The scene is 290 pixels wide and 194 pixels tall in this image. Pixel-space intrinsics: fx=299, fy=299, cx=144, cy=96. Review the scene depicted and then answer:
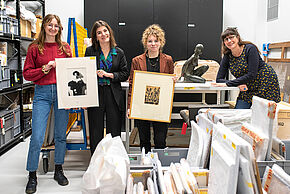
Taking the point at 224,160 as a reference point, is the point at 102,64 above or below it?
above

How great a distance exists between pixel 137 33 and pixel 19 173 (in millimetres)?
3085

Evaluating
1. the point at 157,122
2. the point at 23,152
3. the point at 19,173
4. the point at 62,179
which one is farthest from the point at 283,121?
the point at 23,152

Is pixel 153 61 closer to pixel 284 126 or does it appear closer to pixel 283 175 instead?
pixel 284 126

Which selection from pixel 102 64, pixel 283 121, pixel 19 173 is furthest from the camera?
pixel 19 173

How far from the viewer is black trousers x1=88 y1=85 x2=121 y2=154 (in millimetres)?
2736

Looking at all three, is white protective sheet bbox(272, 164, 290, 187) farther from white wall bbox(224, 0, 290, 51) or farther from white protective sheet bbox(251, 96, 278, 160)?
white wall bbox(224, 0, 290, 51)

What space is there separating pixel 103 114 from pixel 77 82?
0.38 m

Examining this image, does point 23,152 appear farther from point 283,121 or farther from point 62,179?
point 283,121

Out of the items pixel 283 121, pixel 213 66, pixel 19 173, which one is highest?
pixel 213 66

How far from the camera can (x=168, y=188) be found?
3.98 feet

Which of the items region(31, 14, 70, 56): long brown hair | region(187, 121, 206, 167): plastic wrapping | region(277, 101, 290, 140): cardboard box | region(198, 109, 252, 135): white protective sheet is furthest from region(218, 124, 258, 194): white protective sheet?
region(31, 14, 70, 56): long brown hair

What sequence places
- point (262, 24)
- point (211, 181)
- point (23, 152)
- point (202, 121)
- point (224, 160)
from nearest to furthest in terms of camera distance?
point (224, 160), point (211, 181), point (202, 121), point (23, 152), point (262, 24)

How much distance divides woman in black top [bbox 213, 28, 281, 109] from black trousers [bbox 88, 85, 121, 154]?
1125mm

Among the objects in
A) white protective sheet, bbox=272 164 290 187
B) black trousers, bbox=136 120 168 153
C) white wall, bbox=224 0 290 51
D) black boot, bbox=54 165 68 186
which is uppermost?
white wall, bbox=224 0 290 51
